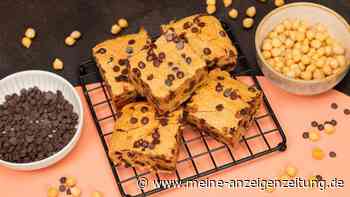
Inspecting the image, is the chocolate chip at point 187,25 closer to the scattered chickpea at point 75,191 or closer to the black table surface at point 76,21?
the black table surface at point 76,21

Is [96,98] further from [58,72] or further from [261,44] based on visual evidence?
[261,44]

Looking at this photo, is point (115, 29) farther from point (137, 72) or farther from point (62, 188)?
point (62, 188)

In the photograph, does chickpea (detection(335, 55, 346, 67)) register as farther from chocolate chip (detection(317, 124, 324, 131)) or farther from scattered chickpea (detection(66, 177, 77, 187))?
scattered chickpea (detection(66, 177, 77, 187))

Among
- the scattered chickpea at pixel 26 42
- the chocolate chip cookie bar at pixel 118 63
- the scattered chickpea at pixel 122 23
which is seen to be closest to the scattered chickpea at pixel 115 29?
the scattered chickpea at pixel 122 23

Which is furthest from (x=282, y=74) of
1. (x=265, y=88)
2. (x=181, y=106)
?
(x=181, y=106)

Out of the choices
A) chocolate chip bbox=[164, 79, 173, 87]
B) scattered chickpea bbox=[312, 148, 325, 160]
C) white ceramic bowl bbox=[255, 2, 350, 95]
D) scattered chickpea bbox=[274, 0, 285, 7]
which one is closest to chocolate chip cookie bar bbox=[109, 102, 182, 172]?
chocolate chip bbox=[164, 79, 173, 87]

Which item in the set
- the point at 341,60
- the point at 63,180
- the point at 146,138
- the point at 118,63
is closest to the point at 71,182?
the point at 63,180
